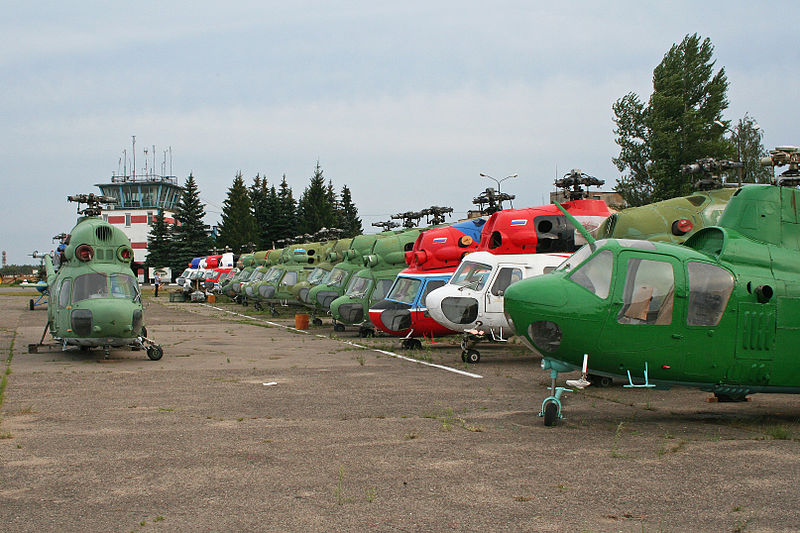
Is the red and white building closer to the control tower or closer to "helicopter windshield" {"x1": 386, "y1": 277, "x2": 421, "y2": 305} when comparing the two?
the control tower

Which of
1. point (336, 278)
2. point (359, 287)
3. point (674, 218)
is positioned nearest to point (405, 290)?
point (359, 287)

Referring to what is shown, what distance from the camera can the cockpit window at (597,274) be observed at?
27.3ft

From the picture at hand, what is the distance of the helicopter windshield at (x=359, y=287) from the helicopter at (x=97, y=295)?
6652mm

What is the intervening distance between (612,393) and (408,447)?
474 centimetres

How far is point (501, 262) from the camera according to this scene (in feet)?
51.8

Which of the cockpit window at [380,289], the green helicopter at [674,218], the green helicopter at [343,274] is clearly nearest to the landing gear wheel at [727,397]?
the green helicopter at [674,218]

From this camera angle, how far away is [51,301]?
1672 cm

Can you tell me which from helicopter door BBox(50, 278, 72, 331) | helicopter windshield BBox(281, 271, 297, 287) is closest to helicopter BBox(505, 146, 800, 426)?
helicopter door BBox(50, 278, 72, 331)

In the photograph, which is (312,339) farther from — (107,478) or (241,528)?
(241,528)

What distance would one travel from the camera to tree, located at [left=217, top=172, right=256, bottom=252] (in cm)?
7731

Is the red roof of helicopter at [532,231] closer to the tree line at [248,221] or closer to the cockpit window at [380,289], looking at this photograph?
the cockpit window at [380,289]

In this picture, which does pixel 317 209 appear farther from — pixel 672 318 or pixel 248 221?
pixel 672 318

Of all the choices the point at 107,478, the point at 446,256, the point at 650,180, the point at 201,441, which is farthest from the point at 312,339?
the point at 650,180

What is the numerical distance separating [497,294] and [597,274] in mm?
6988
